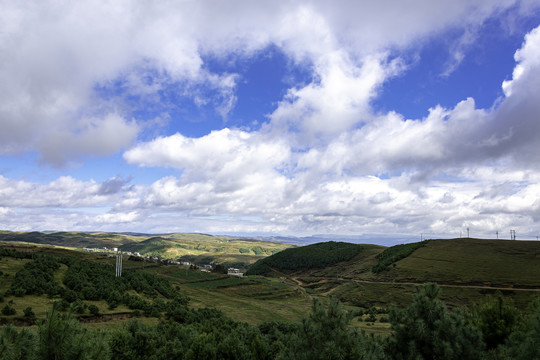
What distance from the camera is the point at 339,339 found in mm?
12453

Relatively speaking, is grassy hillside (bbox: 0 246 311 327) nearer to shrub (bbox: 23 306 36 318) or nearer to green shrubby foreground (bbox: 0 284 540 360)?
shrub (bbox: 23 306 36 318)

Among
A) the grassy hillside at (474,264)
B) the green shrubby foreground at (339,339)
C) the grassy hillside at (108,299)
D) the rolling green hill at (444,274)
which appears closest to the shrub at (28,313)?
the grassy hillside at (108,299)

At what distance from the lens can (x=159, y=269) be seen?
520 ft

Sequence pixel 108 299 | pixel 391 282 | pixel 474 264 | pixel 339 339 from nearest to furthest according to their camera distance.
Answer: pixel 339 339 < pixel 108 299 < pixel 474 264 < pixel 391 282

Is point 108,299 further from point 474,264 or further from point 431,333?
point 474,264

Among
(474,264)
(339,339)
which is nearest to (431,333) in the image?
(339,339)

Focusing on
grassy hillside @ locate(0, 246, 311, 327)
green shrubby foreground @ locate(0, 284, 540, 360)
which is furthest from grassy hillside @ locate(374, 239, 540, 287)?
green shrubby foreground @ locate(0, 284, 540, 360)

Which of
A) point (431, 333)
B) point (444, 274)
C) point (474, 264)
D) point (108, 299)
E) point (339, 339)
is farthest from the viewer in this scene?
point (474, 264)

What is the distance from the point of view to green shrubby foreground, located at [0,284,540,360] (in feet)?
31.0

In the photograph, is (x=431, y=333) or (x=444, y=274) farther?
(x=444, y=274)

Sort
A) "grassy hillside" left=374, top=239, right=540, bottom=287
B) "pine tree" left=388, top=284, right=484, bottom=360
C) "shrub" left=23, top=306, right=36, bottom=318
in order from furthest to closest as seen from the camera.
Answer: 1. "grassy hillside" left=374, top=239, right=540, bottom=287
2. "shrub" left=23, top=306, right=36, bottom=318
3. "pine tree" left=388, top=284, right=484, bottom=360

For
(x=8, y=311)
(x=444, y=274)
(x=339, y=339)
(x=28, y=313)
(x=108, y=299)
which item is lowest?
(x=444, y=274)

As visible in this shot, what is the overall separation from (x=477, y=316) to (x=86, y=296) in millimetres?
60269

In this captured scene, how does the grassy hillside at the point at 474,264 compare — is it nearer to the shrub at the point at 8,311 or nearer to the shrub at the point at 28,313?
the shrub at the point at 28,313
